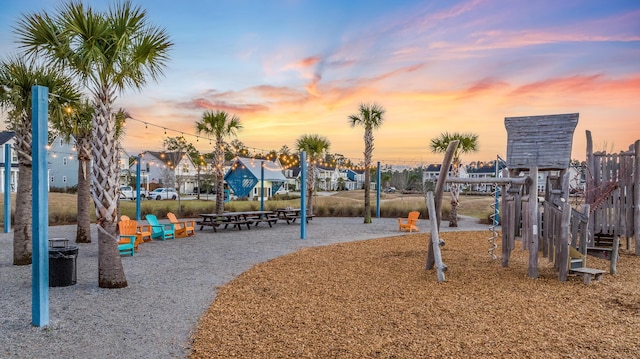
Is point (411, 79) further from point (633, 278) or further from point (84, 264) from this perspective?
point (84, 264)

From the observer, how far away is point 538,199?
9.10 m

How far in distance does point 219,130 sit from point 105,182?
1348cm

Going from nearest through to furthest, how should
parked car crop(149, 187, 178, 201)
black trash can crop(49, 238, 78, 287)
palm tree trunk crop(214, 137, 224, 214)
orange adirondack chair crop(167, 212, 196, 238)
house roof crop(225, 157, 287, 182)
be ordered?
black trash can crop(49, 238, 78, 287) → orange adirondack chair crop(167, 212, 196, 238) → palm tree trunk crop(214, 137, 224, 214) → house roof crop(225, 157, 287, 182) → parked car crop(149, 187, 178, 201)

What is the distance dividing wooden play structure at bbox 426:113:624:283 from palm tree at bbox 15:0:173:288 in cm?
656

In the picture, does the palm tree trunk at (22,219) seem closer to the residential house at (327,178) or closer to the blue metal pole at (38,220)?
the blue metal pole at (38,220)

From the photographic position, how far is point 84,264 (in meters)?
9.42

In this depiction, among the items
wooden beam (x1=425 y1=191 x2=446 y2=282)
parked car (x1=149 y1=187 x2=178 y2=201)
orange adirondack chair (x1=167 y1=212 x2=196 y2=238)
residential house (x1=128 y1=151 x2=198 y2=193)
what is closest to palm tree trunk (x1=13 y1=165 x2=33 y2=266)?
orange adirondack chair (x1=167 y1=212 x2=196 y2=238)

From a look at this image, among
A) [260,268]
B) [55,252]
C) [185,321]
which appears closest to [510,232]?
[260,268]

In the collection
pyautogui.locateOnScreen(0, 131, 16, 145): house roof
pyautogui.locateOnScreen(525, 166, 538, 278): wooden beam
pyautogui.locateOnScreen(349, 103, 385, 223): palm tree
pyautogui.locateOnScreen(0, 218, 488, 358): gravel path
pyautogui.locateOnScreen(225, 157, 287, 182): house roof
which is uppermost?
pyautogui.locateOnScreen(0, 131, 16, 145): house roof

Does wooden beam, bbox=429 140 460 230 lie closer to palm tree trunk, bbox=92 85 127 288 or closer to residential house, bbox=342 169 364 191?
palm tree trunk, bbox=92 85 127 288

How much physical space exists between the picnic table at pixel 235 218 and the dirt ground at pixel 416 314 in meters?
7.47

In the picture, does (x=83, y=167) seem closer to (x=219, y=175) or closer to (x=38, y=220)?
(x=219, y=175)

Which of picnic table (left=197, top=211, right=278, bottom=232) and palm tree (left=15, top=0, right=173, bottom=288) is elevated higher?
palm tree (left=15, top=0, right=173, bottom=288)

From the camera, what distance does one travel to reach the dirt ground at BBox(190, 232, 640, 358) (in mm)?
4480
